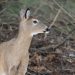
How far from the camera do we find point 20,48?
825 centimetres

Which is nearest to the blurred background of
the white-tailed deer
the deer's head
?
the white-tailed deer

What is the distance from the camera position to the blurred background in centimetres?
1015

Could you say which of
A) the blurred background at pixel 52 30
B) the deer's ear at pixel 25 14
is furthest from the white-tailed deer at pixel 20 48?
the blurred background at pixel 52 30

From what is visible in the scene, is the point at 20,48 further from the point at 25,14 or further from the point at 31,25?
the point at 25,14

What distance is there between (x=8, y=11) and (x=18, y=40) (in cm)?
266

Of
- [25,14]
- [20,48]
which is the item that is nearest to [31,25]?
[25,14]

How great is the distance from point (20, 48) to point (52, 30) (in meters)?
2.98

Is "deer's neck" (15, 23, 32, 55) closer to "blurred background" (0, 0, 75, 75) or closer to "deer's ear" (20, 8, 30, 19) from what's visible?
"deer's ear" (20, 8, 30, 19)

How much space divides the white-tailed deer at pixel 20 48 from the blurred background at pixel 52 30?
1.62 metres

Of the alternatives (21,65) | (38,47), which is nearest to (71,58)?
(38,47)

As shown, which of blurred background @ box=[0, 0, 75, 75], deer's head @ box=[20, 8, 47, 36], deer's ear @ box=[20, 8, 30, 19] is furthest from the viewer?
blurred background @ box=[0, 0, 75, 75]

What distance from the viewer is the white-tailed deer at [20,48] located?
26.7 ft

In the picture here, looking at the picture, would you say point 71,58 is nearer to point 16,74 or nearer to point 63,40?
point 63,40

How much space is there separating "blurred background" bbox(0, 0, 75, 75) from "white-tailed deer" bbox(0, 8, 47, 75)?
1.62 meters
